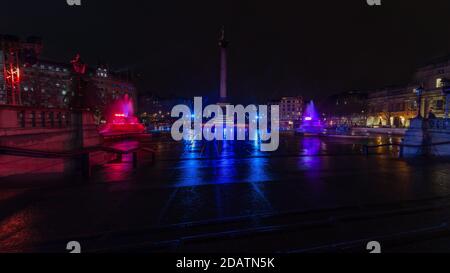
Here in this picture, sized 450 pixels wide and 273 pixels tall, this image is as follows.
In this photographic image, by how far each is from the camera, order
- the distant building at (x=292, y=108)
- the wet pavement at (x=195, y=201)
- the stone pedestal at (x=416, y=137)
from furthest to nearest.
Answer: the distant building at (x=292, y=108) → the stone pedestal at (x=416, y=137) → the wet pavement at (x=195, y=201)

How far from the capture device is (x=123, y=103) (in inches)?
2891

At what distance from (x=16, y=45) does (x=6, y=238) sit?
724 inches

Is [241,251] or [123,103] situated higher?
[123,103]

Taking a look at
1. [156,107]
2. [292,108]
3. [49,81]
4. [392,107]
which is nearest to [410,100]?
[392,107]

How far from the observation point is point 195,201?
6957mm

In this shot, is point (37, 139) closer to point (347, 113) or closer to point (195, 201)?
point (195, 201)

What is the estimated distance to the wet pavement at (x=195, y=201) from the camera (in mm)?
4945

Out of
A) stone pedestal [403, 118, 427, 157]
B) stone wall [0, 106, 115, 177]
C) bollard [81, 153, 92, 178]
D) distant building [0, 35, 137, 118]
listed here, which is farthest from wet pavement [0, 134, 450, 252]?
distant building [0, 35, 137, 118]

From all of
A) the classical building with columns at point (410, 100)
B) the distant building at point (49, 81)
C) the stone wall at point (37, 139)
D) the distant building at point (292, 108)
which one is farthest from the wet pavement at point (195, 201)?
the distant building at point (292, 108)

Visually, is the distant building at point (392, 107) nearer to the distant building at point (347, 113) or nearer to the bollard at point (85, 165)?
the distant building at point (347, 113)

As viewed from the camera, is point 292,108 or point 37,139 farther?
point 292,108

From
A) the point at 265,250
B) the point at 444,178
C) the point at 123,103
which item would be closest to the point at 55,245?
the point at 265,250

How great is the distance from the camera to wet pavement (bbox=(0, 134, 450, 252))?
4.95 m
